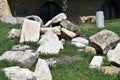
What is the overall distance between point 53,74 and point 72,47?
2317 millimetres

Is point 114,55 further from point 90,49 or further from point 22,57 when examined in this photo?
point 22,57

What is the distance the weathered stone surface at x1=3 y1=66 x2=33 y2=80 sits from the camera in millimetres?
7633

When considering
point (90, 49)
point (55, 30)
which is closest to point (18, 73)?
point (90, 49)

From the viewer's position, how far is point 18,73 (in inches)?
303

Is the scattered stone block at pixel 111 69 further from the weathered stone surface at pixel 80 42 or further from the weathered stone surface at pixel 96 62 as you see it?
the weathered stone surface at pixel 80 42

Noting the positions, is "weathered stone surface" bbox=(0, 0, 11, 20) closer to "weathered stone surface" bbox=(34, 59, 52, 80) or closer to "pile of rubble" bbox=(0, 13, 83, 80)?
"pile of rubble" bbox=(0, 13, 83, 80)

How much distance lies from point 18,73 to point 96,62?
2.02m

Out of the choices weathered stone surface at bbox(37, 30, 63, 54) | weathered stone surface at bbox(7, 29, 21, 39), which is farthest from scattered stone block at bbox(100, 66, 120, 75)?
weathered stone surface at bbox(7, 29, 21, 39)

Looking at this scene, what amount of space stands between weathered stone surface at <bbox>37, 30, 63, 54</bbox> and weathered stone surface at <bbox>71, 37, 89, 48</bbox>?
26.0 inches

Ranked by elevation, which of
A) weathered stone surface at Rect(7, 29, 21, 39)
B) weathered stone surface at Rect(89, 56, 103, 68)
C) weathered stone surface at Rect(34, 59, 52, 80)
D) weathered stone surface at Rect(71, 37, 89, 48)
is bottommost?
weathered stone surface at Rect(71, 37, 89, 48)

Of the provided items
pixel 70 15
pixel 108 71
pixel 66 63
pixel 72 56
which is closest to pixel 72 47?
pixel 72 56

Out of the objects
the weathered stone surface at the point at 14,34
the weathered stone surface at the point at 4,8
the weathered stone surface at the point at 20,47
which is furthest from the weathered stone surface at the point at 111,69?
the weathered stone surface at the point at 4,8

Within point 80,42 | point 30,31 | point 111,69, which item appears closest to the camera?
point 111,69

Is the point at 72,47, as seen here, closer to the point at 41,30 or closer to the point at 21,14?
the point at 41,30
